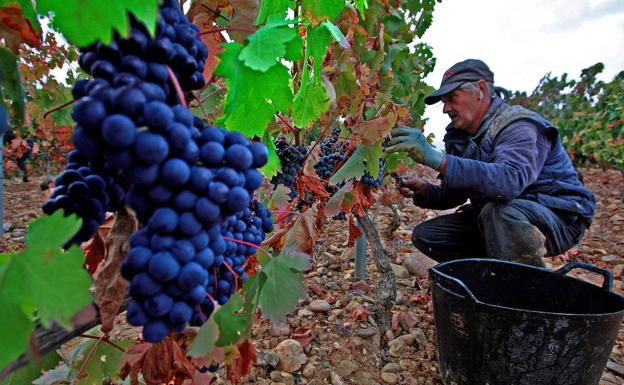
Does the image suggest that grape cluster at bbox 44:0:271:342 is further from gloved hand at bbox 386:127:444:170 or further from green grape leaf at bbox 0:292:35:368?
gloved hand at bbox 386:127:444:170

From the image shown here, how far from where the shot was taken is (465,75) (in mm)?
3084

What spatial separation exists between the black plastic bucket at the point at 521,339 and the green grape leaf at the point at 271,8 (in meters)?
1.43

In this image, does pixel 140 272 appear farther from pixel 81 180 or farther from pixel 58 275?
pixel 81 180

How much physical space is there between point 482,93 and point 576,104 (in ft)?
38.0

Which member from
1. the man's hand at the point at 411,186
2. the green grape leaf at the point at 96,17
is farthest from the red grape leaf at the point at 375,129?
the green grape leaf at the point at 96,17

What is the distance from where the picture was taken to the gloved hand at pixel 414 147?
252 cm

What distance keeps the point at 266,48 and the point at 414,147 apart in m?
1.85

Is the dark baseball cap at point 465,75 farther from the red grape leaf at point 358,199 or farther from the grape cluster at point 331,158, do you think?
the red grape leaf at point 358,199

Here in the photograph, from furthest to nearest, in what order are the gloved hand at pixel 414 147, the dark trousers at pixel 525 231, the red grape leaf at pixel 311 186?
the dark trousers at pixel 525 231 < the gloved hand at pixel 414 147 < the red grape leaf at pixel 311 186

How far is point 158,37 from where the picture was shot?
69 cm

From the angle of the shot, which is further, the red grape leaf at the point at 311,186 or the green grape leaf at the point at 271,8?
the red grape leaf at the point at 311,186

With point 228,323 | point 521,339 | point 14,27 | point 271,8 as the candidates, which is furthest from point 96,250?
point 521,339

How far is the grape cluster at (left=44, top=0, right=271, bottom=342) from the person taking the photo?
0.60 metres

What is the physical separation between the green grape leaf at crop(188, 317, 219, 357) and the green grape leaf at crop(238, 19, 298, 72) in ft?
1.76
